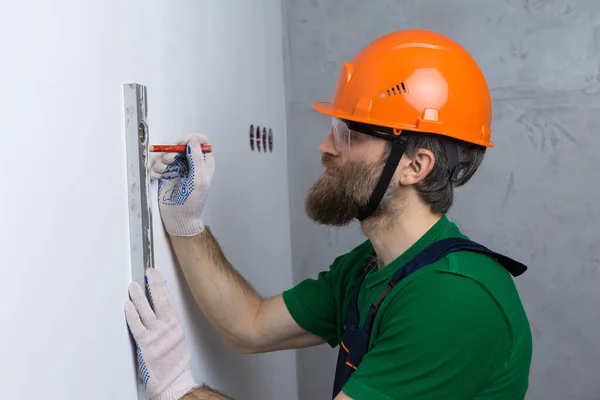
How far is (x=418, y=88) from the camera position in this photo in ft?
5.04

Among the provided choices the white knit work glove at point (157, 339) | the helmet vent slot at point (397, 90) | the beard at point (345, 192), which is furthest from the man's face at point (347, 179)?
the white knit work glove at point (157, 339)

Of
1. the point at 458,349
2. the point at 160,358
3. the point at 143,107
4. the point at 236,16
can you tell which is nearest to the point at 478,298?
the point at 458,349

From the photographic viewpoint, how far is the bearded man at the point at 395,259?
137 cm

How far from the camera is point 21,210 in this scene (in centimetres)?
101

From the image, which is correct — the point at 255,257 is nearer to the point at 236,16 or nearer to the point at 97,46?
the point at 236,16

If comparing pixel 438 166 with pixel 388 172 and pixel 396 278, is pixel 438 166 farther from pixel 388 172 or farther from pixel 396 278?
pixel 396 278

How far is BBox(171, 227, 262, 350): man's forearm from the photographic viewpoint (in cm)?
164

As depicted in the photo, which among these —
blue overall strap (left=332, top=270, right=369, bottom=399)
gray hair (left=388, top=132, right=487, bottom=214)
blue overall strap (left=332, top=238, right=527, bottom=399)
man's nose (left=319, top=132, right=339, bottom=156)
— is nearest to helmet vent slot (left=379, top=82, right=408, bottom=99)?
gray hair (left=388, top=132, right=487, bottom=214)

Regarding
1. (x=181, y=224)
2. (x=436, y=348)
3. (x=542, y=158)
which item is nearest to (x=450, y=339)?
(x=436, y=348)

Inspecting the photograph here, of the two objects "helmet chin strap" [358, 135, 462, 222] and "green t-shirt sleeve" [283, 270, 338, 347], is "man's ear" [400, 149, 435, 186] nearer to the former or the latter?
"helmet chin strap" [358, 135, 462, 222]

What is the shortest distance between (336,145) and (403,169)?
187mm

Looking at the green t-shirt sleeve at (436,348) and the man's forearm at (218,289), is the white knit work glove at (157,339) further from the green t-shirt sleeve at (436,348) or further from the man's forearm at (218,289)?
the green t-shirt sleeve at (436,348)

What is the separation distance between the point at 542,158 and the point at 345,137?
1.27 meters

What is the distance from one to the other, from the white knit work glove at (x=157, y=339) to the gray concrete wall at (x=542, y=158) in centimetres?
154
